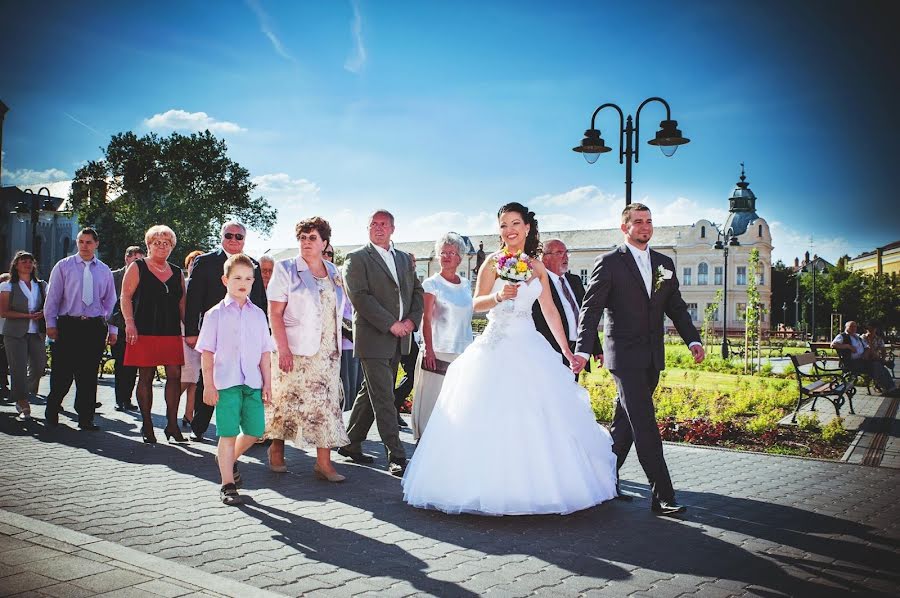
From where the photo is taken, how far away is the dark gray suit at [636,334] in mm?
→ 6039

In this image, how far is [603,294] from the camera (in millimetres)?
6293

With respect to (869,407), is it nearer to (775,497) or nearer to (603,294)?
(775,497)

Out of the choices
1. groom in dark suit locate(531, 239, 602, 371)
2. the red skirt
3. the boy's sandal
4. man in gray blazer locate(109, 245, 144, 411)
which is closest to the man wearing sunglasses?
the red skirt

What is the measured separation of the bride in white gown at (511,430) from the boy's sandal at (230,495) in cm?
146

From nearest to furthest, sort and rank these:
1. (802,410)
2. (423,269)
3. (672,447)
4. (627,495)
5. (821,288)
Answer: (627,495) → (672,447) → (802,410) → (821,288) → (423,269)

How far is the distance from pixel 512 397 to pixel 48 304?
712 centimetres

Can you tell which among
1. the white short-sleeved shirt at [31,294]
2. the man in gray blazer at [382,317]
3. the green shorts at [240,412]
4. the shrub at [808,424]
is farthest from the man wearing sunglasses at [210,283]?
the shrub at [808,424]

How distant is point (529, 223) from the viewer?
6.67 metres

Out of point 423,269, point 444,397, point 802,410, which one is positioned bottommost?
point 802,410

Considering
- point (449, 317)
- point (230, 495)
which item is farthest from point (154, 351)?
point (449, 317)

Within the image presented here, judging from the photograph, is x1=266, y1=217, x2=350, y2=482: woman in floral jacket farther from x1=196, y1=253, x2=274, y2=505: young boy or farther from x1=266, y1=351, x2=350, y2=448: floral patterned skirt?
x1=196, y1=253, x2=274, y2=505: young boy

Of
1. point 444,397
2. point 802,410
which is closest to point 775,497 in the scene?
point 444,397

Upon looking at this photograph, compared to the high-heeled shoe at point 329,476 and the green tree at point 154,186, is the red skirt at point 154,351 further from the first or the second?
the green tree at point 154,186

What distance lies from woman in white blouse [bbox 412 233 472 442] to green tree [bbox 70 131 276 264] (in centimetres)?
4940
